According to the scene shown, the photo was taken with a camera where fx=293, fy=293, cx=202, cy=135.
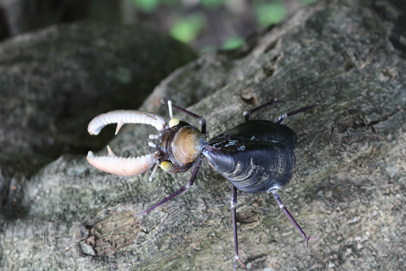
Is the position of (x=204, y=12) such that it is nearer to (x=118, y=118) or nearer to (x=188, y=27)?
(x=188, y=27)

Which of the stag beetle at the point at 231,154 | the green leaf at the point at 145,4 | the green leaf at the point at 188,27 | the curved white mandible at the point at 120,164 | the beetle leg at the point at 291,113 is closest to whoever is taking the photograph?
the curved white mandible at the point at 120,164

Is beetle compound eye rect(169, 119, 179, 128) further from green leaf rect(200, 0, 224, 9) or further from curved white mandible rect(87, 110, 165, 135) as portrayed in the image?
green leaf rect(200, 0, 224, 9)

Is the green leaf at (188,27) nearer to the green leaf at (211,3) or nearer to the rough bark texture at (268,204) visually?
the green leaf at (211,3)

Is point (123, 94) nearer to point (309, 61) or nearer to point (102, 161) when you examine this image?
point (102, 161)

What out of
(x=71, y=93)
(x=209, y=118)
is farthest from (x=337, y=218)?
(x=71, y=93)

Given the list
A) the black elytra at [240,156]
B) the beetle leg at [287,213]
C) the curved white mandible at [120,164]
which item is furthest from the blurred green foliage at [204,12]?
the curved white mandible at [120,164]
